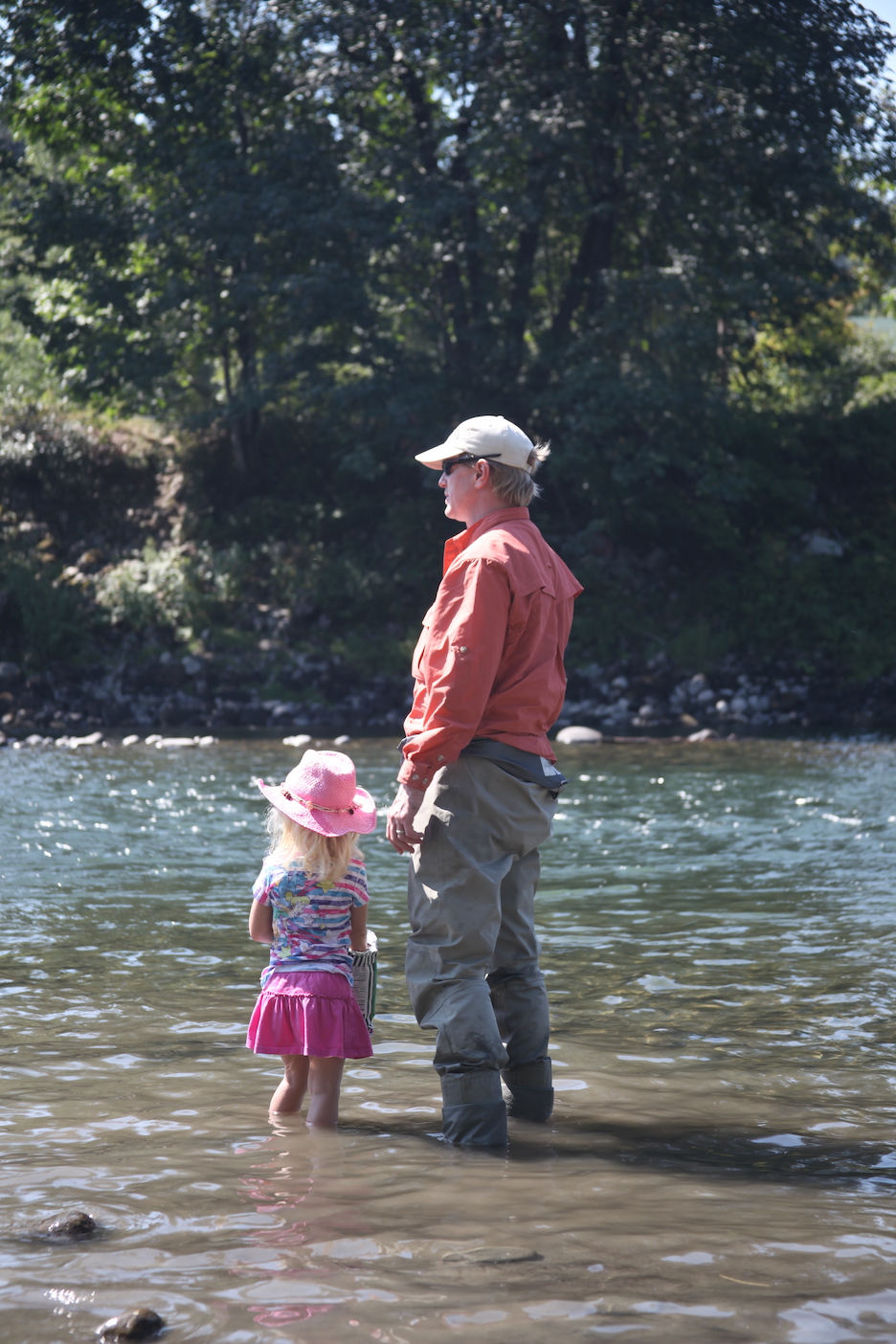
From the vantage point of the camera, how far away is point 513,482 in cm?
398

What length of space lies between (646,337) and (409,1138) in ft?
64.1

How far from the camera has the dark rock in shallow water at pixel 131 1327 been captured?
2350 millimetres

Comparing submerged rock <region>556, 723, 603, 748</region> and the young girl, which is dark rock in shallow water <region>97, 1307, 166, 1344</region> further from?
submerged rock <region>556, 723, 603, 748</region>

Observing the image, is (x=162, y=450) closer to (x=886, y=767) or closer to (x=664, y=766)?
(x=664, y=766)

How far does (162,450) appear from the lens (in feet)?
87.6

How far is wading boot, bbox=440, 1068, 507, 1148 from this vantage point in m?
3.68

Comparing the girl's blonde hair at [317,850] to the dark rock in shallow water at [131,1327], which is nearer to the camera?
the dark rock in shallow water at [131,1327]

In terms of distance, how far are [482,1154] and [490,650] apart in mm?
1404

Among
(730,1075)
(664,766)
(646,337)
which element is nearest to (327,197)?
(646,337)

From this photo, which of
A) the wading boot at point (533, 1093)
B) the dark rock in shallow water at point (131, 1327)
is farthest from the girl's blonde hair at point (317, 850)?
the dark rock in shallow water at point (131, 1327)

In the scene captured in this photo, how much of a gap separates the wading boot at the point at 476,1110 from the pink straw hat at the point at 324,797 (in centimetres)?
77

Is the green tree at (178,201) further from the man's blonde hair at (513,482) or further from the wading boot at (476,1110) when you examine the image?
the wading boot at (476,1110)

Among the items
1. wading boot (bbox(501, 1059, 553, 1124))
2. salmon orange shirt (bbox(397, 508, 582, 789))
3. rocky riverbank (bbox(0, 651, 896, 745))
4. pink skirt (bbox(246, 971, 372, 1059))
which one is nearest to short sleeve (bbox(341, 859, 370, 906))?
pink skirt (bbox(246, 971, 372, 1059))

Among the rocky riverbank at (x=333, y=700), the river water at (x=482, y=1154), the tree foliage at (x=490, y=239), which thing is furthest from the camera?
the tree foliage at (x=490, y=239)
